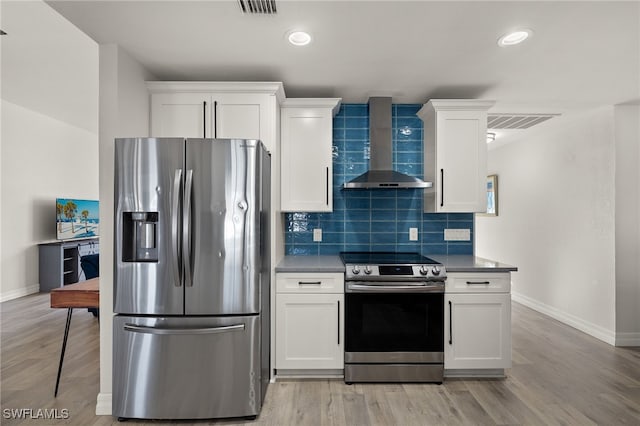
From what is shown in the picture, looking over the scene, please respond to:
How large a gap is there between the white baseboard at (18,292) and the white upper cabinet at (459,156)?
5.82 metres

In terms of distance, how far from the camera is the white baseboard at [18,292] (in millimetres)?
4719

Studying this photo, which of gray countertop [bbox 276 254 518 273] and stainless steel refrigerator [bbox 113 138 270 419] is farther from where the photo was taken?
gray countertop [bbox 276 254 518 273]

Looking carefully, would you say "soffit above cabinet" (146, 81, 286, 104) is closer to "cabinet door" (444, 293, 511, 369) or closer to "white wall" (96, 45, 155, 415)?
"white wall" (96, 45, 155, 415)

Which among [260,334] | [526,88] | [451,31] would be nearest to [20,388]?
[260,334]

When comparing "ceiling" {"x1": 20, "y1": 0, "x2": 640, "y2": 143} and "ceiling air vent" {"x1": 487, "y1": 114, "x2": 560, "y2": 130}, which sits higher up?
"ceiling" {"x1": 20, "y1": 0, "x2": 640, "y2": 143}

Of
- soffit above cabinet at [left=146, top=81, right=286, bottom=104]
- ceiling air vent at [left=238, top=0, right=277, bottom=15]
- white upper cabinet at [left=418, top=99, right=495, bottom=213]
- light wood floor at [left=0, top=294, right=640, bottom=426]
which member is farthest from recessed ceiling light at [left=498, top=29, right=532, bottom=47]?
light wood floor at [left=0, top=294, right=640, bottom=426]

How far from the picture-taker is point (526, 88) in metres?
3.04

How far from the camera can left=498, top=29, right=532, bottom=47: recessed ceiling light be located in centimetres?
212

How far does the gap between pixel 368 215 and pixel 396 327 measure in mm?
1170

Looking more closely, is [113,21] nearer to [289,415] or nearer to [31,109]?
[289,415]

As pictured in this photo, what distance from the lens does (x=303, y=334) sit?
2.68 m

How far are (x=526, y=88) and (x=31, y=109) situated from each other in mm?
6362

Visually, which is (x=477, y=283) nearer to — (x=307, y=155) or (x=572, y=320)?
(x=307, y=155)

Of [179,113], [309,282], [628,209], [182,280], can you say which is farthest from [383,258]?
[628,209]
